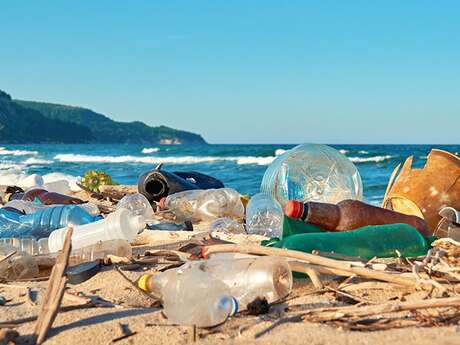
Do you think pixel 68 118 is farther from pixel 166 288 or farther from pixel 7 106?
pixel 166 288

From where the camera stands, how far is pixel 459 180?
3996 millimetres

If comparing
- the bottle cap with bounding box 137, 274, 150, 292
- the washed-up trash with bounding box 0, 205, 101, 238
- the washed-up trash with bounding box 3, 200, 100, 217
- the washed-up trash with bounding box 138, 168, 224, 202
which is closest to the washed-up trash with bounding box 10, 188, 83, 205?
the washed-up trash with bounding box 3, 200, 100, 217

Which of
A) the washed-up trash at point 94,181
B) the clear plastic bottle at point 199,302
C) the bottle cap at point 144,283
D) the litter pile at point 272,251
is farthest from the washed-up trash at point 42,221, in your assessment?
the washed-up trash at point 94,181

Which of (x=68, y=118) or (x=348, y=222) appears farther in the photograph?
(x=68, y=118)

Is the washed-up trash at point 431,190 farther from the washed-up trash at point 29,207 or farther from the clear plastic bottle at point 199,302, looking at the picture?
the clear plastic bottle at point 199,302

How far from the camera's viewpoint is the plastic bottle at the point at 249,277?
79.7 inches

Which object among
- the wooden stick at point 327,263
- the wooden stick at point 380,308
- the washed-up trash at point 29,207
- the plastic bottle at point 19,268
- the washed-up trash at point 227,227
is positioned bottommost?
the washed-up trash at point 227,227

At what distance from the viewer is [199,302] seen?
1.82 m

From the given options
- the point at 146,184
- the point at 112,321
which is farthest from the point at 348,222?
the point at 146,184

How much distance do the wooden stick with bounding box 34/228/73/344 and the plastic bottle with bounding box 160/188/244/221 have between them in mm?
3084

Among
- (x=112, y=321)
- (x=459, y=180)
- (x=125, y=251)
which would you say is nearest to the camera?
(x=112, y=321)

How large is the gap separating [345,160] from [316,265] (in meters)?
2.71

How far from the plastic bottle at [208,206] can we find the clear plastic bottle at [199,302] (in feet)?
9.43

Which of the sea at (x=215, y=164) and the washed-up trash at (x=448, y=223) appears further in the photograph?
the sea at (x=215, y=164)
